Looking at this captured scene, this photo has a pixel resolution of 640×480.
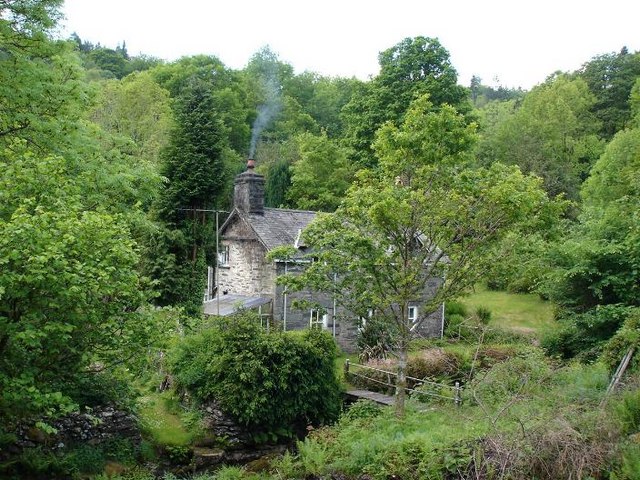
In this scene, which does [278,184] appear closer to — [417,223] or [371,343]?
[371,343]

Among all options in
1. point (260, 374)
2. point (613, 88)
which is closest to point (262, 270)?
point (260, 374)

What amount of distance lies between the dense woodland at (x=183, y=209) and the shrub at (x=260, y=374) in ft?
0.63

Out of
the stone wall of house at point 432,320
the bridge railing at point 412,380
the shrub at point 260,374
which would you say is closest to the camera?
the shrub at point 260,374

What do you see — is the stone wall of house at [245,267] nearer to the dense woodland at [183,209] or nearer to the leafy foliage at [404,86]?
the dense woodland at [183,209]

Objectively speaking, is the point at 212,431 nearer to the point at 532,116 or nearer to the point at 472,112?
the point at 472,112

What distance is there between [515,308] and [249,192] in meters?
16.7

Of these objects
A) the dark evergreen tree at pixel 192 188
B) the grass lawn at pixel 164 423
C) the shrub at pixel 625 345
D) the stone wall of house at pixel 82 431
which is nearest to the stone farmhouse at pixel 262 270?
the dark evergreen tree at pixel 192 188

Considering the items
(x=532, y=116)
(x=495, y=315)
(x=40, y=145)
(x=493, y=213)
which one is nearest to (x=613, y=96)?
(x=532, y=116)

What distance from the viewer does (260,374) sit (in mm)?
17062

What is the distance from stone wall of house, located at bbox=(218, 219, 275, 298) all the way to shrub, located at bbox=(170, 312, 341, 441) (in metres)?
8.63

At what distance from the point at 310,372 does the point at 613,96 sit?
4212 centimetres

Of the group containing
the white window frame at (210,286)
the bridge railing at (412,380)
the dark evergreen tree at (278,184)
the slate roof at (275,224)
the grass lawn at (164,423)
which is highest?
the dark evergreen tree at (278,184)

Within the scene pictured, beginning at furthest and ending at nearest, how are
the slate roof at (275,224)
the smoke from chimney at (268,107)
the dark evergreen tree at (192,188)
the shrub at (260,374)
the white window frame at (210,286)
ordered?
the smoke from chimney at (268,107), the white window frame at (210,286), the dark evergreen tree at (192,188), the slate roof at (275,224), the shrub at (260,374)

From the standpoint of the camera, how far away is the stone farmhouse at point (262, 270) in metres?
26.4
